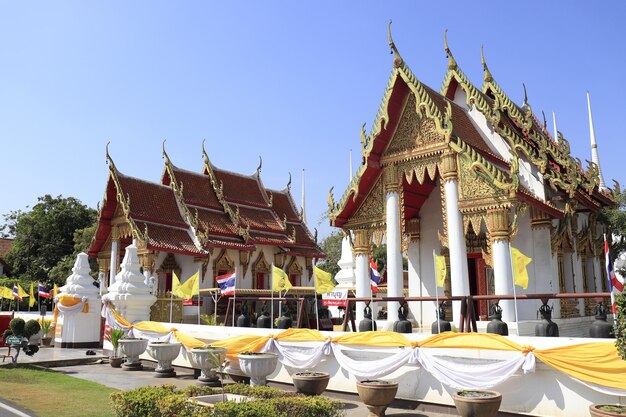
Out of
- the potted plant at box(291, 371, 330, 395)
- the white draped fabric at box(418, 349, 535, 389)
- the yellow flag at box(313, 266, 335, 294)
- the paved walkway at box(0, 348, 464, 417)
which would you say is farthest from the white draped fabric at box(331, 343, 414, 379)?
the yellow flag at box(313, 266, 335, 294)

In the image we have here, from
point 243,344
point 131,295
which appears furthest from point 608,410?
point 131,295

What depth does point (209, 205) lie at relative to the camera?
27312 millimetres

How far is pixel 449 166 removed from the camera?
12.5 meters

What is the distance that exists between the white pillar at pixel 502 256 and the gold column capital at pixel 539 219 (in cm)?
144

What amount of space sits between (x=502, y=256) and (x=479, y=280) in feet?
8.98

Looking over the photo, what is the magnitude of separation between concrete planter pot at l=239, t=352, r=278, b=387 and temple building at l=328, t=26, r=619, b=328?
13.8 ft

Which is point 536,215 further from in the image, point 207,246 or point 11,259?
point 11,259

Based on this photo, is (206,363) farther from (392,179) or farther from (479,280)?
(479,280)

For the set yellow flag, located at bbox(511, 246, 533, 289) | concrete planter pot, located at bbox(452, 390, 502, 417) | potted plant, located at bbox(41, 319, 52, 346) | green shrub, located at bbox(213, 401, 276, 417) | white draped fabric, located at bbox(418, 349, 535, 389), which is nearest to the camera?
green shrub, located at bbox(213, 401, 276, 417)

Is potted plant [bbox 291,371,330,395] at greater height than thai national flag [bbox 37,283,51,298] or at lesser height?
lesser

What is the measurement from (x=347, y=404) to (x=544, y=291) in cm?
591

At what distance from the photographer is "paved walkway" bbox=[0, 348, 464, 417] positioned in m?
8.55

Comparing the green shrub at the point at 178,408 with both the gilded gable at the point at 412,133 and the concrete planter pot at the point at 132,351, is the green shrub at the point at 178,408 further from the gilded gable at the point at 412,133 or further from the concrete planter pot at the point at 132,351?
the gilded gable at the point at 412,133

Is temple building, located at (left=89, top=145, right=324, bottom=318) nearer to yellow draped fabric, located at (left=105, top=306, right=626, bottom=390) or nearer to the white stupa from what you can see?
the white stupa
